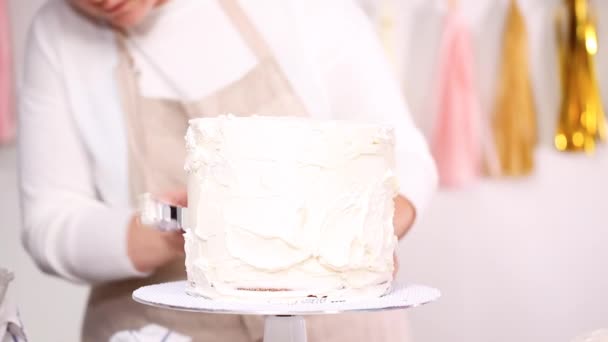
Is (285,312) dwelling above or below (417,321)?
above

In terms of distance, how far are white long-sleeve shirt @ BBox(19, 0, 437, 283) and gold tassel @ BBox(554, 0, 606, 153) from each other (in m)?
0.85

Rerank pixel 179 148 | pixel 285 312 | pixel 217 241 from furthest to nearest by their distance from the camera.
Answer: pixel 179 148 → pixel 217 241 → pixel 285 312

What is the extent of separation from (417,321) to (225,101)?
98 cm

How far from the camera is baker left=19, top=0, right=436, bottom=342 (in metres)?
1.39

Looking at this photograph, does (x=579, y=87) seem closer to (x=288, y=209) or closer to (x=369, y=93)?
(x=369, y=93)

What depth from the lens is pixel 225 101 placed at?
145 centimetres

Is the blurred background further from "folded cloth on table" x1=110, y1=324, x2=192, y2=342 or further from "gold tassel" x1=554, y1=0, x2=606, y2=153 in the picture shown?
"folded cloth on table" x1=110, y1=324, x2=192, y2=342

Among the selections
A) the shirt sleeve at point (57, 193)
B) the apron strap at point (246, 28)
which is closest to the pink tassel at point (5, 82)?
the shirt sleeve at point (57, 193)

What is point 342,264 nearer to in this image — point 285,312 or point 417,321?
point 285,312

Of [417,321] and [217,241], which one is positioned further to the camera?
[417,321]

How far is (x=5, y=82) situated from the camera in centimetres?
221

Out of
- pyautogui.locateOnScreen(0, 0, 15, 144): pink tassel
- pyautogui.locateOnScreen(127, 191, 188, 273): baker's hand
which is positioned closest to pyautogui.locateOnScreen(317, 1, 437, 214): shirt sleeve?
pyautogui.locateOnScreen(127, 191, 188, 273): baker's hand

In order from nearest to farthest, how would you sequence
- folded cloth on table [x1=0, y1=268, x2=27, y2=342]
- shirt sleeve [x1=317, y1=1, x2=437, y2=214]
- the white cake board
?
the white cake board → folded cloth on table [x1=0, y1=268, x2=27, y2=342] → shirt sleeve [x1=317, y1=1, x2=437, y2=214]

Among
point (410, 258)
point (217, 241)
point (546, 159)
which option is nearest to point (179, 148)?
point (217, 241)
